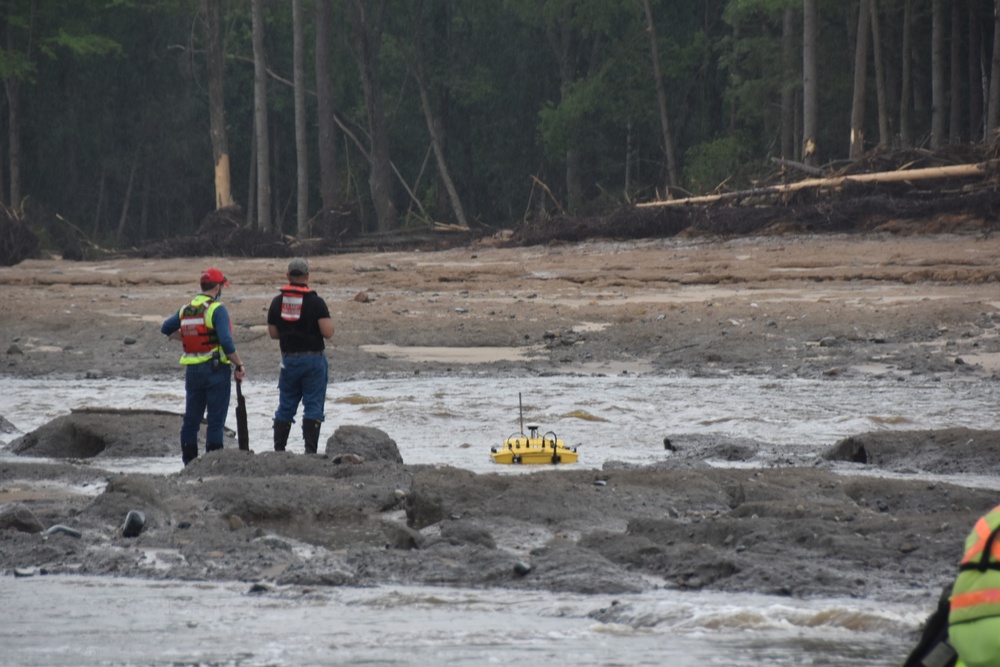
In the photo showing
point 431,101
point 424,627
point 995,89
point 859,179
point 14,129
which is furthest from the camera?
point 431,101

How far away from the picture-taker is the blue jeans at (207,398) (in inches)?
430

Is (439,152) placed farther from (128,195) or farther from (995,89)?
(995,89)

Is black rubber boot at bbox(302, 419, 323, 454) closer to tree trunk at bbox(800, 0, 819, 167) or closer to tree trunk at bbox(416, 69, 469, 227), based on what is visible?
tree trunk at bbox(800, 0, 819, 167)

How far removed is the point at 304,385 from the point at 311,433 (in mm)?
374

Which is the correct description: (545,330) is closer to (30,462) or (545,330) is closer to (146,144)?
(30,462)

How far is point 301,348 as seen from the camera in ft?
36.6

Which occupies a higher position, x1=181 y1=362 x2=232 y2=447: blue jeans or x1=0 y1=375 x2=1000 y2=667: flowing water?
x1=181 y1=362 x2=232 y2=447: blue jeans

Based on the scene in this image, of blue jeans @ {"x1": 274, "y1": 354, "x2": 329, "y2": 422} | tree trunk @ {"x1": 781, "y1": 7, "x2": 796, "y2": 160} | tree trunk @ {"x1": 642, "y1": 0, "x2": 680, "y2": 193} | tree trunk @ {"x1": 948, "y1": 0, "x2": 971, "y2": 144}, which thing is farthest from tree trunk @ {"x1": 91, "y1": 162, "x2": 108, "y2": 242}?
blue jeans @ {"x1": 274, "y1": 354, "x2": 329, "y2": 422}

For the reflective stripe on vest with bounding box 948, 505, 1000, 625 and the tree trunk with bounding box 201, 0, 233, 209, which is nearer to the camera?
the reflective stripe on vest with bounding box 948, 505, 1000, 625

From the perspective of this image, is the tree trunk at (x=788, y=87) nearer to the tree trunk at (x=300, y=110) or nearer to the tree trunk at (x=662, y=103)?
the tree trunk at (x=662, y=103)

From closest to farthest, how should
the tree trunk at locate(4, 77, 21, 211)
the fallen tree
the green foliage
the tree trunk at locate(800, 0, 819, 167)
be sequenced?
the fallen tree < the tree trunk at locate(800, 0, 819, 167) < the green foliage < the tree trunk at locate(4, 77, 21, 211)

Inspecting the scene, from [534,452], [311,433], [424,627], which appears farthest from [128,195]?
[424,627]

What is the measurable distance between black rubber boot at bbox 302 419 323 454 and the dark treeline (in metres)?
21.2

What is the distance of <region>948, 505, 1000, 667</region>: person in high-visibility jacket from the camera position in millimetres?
3008
